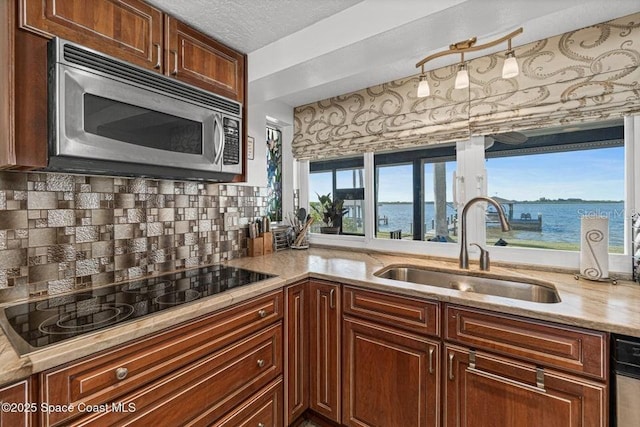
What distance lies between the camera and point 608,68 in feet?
4.74

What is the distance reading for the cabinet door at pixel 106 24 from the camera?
101 centimetres

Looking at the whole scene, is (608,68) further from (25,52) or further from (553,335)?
(25,52)

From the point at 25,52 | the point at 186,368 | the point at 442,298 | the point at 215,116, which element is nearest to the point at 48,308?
the point at 186,368

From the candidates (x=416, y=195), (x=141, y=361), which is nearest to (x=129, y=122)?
(x=141, y=361)

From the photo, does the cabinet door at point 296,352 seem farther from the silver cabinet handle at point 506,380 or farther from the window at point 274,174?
the window at point 274,174

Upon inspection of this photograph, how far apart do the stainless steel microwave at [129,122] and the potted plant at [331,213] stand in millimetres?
1198

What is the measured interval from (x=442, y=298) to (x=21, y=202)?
182 centimetres

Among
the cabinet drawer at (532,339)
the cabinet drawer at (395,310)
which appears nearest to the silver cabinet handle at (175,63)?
the cabinet drawer at (395,310)

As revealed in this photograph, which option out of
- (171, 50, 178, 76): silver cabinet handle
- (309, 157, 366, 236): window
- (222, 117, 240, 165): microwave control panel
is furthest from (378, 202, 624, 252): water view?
(171, 50, 178, 76): silver cabinet handle

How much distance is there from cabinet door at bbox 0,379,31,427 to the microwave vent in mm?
1008

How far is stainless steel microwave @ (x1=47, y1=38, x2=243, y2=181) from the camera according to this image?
3.29ft

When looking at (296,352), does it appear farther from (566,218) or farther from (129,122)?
(566,218)

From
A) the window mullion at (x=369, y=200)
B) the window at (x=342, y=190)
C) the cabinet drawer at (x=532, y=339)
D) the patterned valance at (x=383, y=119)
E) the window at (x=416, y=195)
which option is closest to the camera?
the cabinet drawer at (x=532, y=339)

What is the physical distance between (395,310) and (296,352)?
63 centimetres
